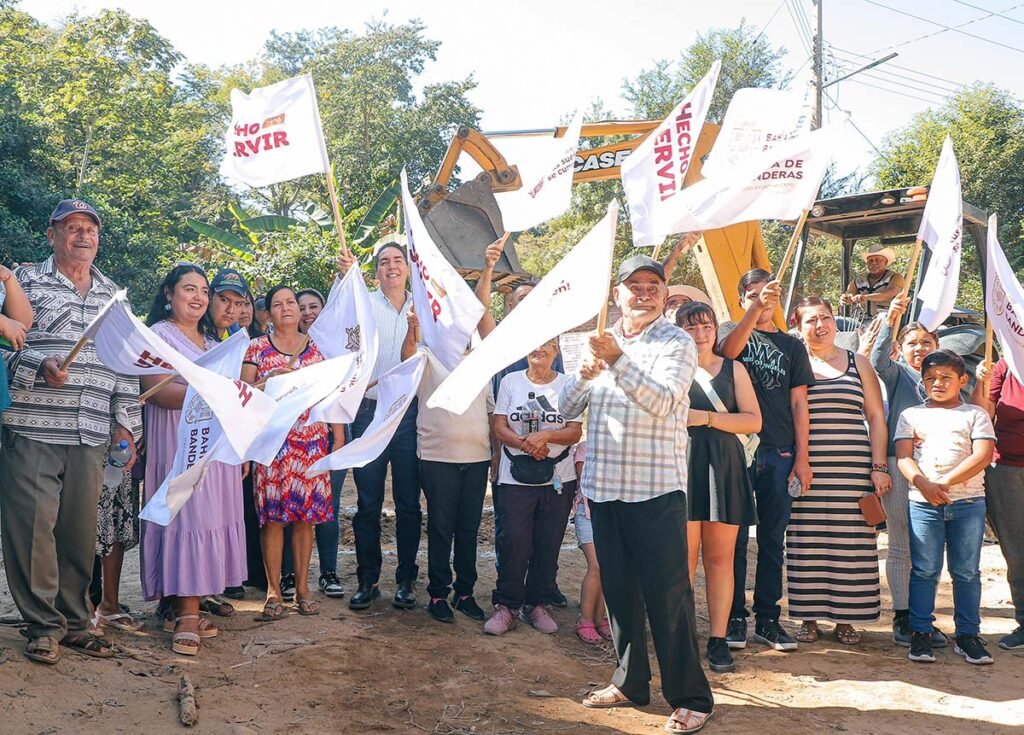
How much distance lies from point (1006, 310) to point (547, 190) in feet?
8.95

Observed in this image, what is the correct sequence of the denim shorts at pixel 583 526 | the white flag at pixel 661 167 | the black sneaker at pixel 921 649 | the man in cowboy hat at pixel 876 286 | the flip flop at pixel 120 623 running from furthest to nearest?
the man in cowboy hat at pixel 876 286 → the denim shorts at pixel 583 526 → the black sneaker at pixel 921 649 → the flip flop at pixel 120 623 → the white flag at pixel 661 167

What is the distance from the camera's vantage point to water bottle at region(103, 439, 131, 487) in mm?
4738

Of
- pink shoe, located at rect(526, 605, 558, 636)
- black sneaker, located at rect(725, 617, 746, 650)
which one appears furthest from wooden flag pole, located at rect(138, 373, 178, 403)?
black sneaker, located at rect(725, 617, 746, 650)

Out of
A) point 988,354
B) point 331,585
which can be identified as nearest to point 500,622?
point 331,585

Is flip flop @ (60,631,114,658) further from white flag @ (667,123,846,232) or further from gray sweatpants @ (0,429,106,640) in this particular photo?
white flag @ (667,123,846,232)

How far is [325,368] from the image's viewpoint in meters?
4.77

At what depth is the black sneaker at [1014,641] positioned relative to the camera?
18.0 ft

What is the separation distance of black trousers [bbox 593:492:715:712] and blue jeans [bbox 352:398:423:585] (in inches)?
74.4

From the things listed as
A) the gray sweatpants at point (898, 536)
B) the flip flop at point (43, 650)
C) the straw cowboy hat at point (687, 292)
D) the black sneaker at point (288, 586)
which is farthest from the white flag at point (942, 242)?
the flip flop at point (43, 650)

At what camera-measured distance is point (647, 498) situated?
13.3 feet

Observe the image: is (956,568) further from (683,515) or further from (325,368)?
(325,368)

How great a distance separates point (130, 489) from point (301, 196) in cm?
3467

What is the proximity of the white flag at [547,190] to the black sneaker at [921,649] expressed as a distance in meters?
3.16

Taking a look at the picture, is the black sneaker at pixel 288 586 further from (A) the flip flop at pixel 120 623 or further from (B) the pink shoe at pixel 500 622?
(B) the pink shoe at pixel 500 622
